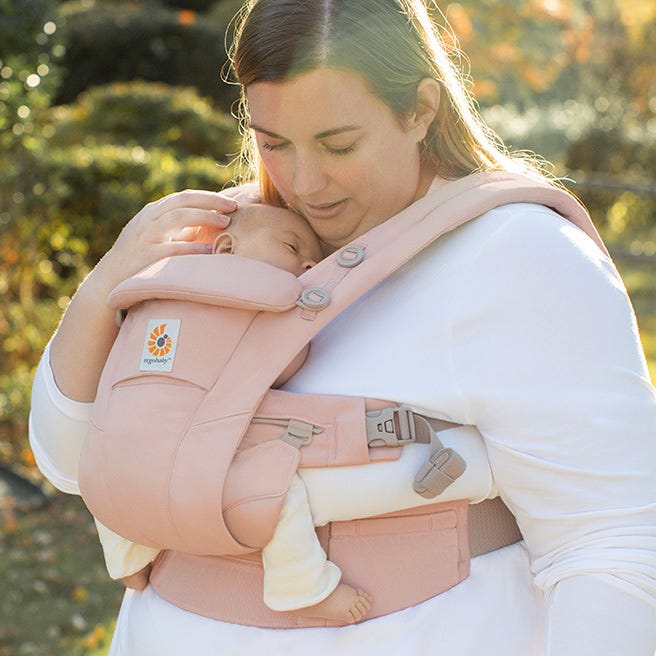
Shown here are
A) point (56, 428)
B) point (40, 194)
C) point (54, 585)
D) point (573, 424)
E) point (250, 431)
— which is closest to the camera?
point (573, 424)

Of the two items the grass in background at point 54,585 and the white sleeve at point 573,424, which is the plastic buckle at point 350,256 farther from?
the grass in background at point 54,585

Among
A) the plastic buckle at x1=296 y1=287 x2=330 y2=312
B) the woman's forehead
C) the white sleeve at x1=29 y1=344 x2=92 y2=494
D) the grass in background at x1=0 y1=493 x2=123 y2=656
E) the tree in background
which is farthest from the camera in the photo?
the tree in background

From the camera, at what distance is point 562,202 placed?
5.76 feet

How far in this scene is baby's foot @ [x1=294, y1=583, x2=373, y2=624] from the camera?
5.31 feet

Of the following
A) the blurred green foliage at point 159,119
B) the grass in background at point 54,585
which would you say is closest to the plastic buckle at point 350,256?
the blurred green foliage at point 159,119

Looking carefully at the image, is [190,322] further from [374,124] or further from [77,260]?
[77,260]

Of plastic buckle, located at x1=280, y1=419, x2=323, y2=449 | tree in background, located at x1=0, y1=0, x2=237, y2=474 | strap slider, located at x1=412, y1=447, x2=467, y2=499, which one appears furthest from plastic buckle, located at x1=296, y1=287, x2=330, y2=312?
tree in background, located at x1=0, y1=0, x2=237, y2=474

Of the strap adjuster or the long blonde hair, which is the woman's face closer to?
the long blonde hair

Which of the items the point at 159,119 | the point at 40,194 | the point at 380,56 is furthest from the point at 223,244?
the point at 159,119

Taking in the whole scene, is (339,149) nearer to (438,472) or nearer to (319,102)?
(319,102)

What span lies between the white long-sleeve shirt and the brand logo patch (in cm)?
21

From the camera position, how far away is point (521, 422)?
156 cm

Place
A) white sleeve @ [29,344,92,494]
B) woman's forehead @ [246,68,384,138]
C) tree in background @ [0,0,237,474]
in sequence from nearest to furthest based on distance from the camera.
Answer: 1. woman's forehead @ [246,68,384,138]
2. white sleeve @ [29,344,92,494]
3. tree in background @ [0,0,237,474]

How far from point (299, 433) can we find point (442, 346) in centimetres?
26
